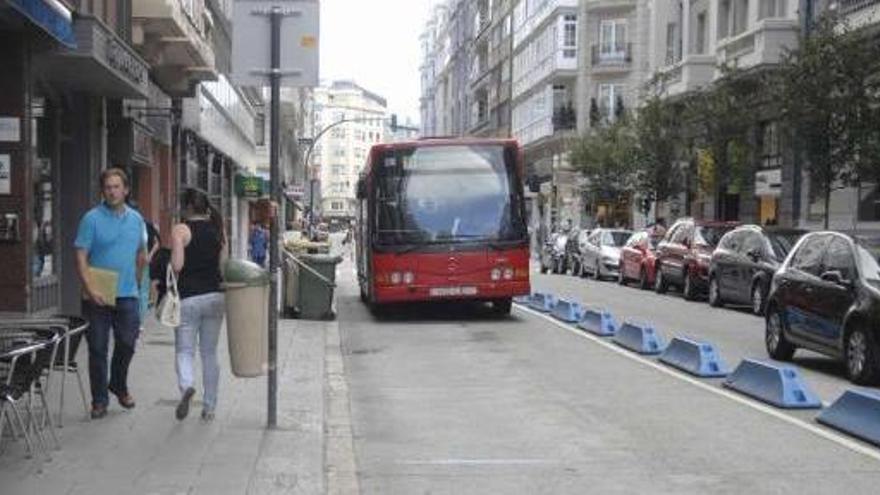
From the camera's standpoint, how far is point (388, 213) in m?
19.8

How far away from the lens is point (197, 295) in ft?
30.9

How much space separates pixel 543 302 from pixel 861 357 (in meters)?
10.7

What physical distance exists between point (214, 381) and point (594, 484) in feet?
10.3

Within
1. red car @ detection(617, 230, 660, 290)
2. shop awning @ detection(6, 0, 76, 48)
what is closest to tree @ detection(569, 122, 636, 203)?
red car @ detection(617, 230, 660, 290)

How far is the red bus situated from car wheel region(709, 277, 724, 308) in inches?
242

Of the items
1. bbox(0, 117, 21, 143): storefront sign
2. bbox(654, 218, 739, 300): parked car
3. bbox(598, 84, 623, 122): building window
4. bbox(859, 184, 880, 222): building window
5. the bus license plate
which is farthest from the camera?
bbox(598, 84, 623, 122): building window

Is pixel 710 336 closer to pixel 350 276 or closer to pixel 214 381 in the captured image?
pixel 214 381

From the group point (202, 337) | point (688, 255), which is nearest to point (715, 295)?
point (688, 255)

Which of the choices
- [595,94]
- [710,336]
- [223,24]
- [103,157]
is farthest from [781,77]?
[595,94]

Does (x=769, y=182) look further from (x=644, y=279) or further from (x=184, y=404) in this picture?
(x=184, y=404)

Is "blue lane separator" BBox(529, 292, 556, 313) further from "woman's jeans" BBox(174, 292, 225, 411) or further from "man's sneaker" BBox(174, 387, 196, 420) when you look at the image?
"man's sneaker" BBox(174, 387, 196, 420)

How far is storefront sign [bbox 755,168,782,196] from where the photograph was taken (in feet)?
116

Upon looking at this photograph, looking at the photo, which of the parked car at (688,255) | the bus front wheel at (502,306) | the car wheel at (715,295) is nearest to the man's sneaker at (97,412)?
the bus front wheel at (502,306)

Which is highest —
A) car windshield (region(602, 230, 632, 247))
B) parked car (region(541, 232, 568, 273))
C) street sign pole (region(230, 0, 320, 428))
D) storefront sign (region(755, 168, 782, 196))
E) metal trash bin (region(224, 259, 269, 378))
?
street sign pole (region(230, 0, 320, 428))
